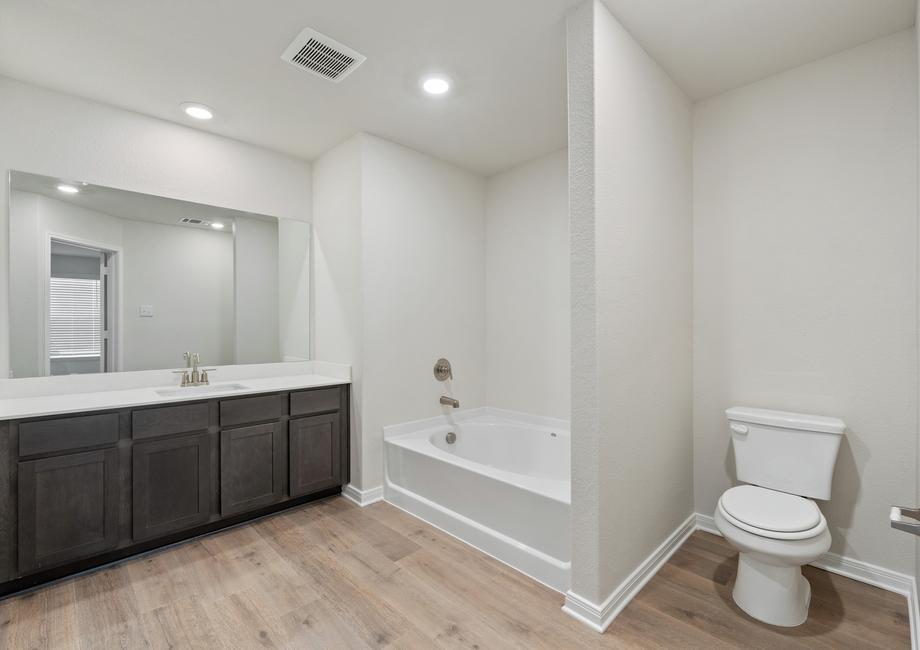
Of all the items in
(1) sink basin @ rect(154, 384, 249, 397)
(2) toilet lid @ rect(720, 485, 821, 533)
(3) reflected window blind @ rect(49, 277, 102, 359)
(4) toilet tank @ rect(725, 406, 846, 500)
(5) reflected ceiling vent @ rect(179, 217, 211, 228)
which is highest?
(5) reflected ceiling vent @ rect(179, 217, 211, 228)

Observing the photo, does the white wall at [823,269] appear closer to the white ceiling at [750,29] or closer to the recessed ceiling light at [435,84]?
the white ceiling at [750,29]

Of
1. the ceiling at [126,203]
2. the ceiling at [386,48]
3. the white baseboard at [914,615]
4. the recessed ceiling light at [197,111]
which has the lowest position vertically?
the white baseboard at [914,615]

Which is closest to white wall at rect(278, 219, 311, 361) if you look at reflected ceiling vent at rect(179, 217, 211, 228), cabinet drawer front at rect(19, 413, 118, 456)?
reflected ceiling vent at rect(179, 217, 211, 228)

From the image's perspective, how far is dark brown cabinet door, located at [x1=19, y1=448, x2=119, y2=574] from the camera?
1925 millimetres

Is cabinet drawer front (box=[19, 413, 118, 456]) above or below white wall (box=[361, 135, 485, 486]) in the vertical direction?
below

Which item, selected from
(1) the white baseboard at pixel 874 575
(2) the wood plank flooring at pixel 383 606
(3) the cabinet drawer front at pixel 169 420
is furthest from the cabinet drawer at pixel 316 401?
(1) the white baseboard at pixel 874 575

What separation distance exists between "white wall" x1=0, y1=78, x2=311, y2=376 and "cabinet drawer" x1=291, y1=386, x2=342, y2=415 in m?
1.37

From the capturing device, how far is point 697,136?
2.56 m

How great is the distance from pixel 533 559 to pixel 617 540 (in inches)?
17.0

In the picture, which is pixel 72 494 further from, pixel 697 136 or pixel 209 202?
pixel 697 136

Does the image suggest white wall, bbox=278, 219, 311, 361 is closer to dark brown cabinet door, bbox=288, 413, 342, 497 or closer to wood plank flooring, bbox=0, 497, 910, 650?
dark brown cabinet door, bbox=288, 413, 342, 497

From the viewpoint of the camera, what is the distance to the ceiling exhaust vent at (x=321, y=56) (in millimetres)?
1979

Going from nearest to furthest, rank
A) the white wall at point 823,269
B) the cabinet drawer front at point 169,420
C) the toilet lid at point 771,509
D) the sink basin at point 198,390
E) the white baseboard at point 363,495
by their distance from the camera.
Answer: the toilet lid at point 771,509 → the white wall at point 823,269 → the cabinet drawer front at point 169,420 → the sink basin at point 198,390 → the white baseboard at point 363,495

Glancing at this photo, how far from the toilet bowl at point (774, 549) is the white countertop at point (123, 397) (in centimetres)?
232
